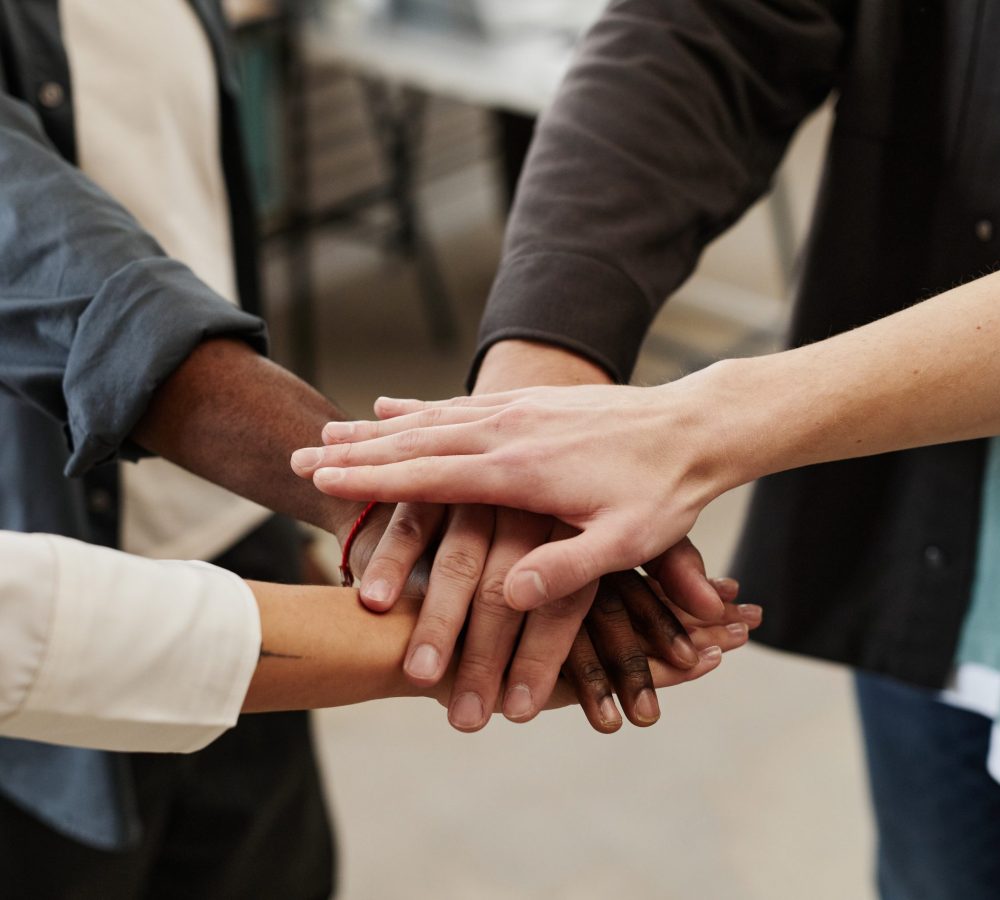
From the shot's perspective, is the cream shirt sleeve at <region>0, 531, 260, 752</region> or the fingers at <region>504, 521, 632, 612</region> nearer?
the cream shirt sleeve at <region>0, 531, 260, 752</region>

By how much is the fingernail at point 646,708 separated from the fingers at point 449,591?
13 centimetres

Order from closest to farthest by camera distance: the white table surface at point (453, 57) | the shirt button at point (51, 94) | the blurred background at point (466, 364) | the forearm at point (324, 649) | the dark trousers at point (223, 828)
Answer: the forearm at point (324, 649) < the shirt button at point (51, 94) < the dark trousers at point (223, 828) < the blurred background at point (466, 364) < the white table surface at point (453, 57)

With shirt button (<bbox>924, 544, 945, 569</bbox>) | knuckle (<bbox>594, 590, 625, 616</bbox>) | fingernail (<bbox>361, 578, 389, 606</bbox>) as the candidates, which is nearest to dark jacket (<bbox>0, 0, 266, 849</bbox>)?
fingernail (<bbox>361, 578, 389, 606</bbox>)

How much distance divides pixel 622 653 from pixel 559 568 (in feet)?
0.33

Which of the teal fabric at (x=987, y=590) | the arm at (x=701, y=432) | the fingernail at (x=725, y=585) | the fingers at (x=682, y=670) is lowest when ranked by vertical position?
the teal fabric at (x=987, y=590)

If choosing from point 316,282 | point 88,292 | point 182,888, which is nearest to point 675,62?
point 88,292

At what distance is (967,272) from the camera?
0.97m

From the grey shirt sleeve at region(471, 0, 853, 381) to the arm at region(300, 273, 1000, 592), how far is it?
15cm

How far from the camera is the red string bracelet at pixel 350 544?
87cm

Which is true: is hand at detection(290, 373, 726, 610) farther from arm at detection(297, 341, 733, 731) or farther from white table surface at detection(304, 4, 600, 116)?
white table surface at detection(304, 4, 600, 116)

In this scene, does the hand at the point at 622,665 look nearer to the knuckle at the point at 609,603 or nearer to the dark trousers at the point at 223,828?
the knuckle at the point at 609,603

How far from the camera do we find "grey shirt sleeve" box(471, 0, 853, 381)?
3.11ft

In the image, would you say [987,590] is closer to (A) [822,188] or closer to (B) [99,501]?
(A) [822,188]

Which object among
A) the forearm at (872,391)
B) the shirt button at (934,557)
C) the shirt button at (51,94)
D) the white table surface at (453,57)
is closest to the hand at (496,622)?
the forearm at (872,391)
